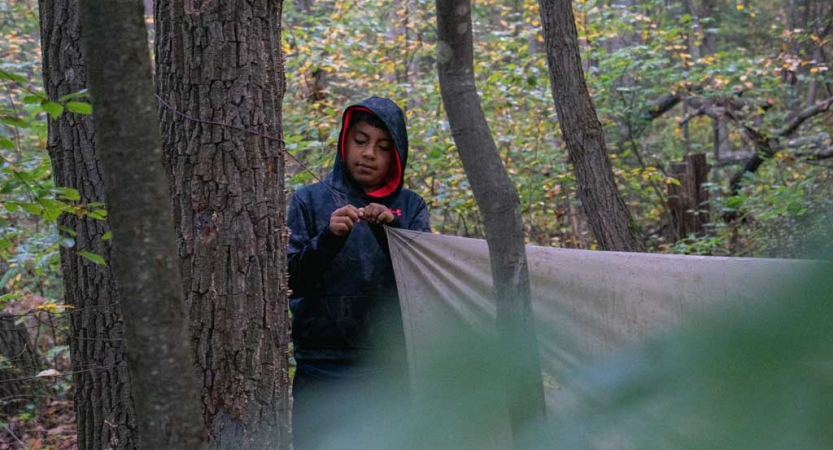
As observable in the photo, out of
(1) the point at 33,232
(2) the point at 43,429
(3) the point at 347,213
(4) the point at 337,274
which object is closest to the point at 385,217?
(3) the point at 347,213

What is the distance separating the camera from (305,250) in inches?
108

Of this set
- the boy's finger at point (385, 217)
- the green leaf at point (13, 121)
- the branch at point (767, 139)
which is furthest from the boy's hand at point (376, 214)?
the branch at point (767, 139)

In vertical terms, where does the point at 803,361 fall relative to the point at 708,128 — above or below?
below

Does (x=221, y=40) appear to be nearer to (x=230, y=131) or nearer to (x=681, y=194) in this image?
(x=230, y=131)

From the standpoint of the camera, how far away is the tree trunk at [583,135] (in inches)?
191

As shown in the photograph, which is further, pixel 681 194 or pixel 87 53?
pixel 681 194

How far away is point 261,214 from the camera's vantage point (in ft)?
8.16

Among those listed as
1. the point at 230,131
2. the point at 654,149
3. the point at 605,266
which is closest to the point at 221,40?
the point at 230,131

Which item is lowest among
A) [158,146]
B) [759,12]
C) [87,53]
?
[158,146]

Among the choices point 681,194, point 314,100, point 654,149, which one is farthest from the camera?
point 654,149

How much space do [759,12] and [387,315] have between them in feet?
42.5

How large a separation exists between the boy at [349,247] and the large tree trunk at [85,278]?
0.80 meters

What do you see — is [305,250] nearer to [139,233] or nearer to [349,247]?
[349,247]

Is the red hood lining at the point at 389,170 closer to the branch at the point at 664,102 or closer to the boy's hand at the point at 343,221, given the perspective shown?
the boy's hand at the point at 343,221
